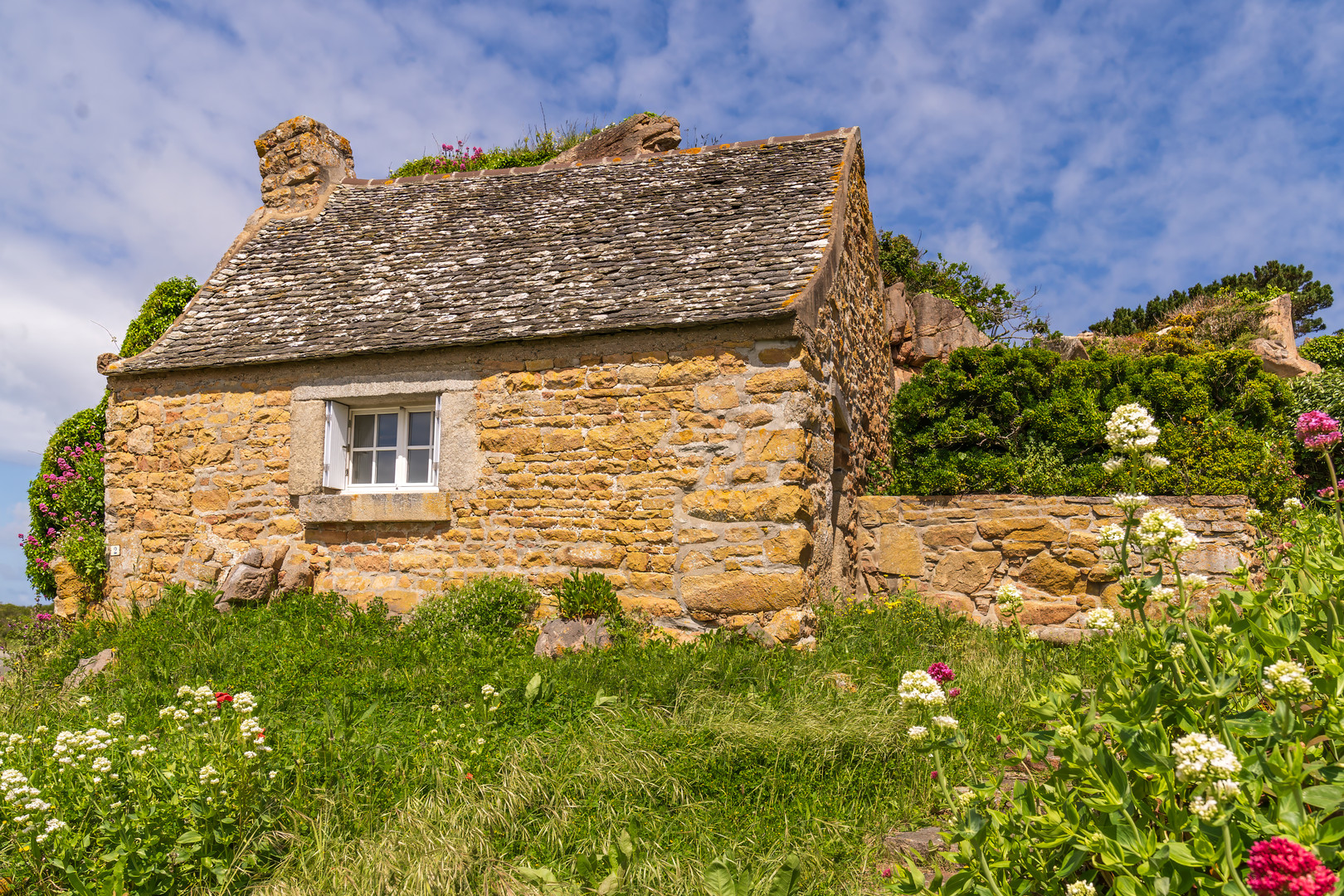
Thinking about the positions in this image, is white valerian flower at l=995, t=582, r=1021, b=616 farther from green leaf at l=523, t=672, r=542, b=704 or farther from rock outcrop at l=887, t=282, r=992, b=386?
rock outcrop at l=887, t=282, r=992, b=386

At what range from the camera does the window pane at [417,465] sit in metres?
7.93

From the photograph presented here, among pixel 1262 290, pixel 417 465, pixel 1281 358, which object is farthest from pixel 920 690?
pixel 1262 290

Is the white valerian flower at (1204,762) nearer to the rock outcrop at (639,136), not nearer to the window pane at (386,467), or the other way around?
the window pane at (386,467)

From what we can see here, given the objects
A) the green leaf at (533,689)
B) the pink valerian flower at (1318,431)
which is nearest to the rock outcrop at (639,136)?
the green leaf at (533,689)

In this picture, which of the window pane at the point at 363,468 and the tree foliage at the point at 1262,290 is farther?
the tree foliage at the point at 1262,290

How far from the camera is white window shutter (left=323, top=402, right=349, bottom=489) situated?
26.1 ft

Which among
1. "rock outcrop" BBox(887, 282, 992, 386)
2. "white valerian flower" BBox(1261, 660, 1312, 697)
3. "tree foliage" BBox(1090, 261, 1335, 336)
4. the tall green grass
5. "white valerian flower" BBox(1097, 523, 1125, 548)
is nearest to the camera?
"white valerian flower" BBox(1261, 660, 1312, 697)

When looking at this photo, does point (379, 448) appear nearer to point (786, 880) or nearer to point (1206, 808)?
point (786, 880)

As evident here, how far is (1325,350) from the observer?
12.4 meters

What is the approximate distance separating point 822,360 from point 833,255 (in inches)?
43.0

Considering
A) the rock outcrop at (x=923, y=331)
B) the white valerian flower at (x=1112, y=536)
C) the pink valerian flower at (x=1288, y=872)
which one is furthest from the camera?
the rock outcrop at (x=923, y=331)

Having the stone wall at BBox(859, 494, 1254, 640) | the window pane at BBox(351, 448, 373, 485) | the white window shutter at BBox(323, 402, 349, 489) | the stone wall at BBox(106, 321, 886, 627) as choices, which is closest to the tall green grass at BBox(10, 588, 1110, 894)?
the stone wall at BBox(106, 321, 886, 627)

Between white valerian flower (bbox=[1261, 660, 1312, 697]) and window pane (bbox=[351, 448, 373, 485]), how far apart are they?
7.78m

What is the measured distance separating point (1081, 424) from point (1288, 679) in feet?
23.2
